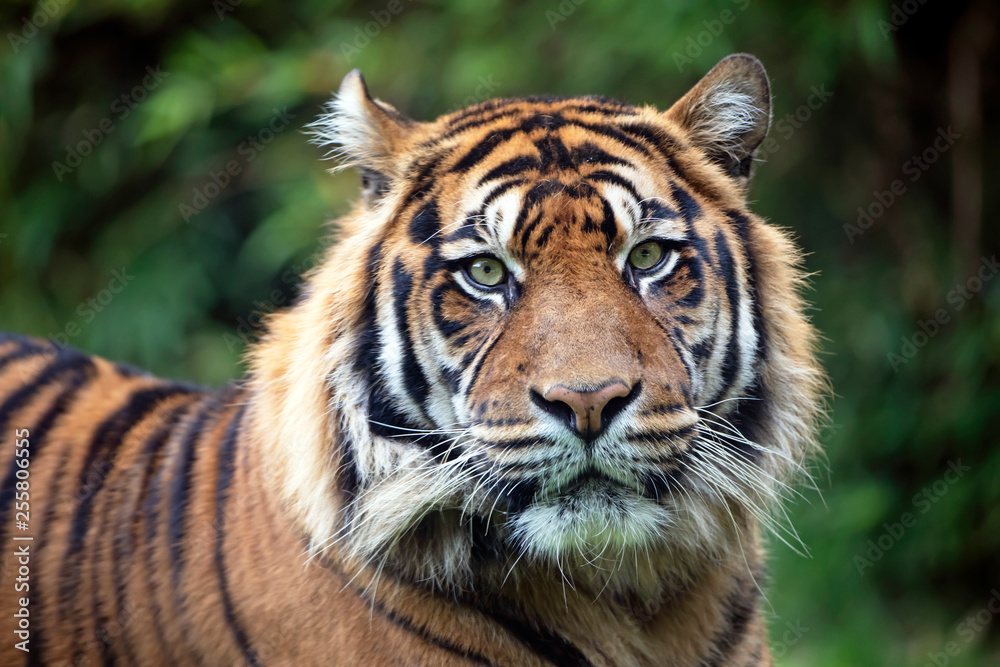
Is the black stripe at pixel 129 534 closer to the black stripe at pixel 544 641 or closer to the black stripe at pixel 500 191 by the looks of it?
the black stripe at pixel 544 641

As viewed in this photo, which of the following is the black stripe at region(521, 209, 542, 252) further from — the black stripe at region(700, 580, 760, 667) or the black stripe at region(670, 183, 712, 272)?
the black stripe at region(700, 580, 760, 667)

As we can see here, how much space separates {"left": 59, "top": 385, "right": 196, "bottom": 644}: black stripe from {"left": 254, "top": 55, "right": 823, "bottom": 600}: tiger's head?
44 cm

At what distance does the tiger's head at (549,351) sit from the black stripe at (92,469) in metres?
0.44

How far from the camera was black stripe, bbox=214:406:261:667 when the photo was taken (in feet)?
5.55

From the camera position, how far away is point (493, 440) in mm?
1482

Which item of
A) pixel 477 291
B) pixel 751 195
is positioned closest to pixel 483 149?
pixel 477 291

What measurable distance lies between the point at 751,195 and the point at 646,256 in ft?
8.55

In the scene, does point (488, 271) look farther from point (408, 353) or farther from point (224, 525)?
point (224, 525)

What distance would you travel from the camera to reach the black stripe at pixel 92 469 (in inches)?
74.6

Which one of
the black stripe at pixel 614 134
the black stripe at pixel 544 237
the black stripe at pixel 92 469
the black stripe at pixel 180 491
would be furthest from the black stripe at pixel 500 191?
the black stripe at pixel 92 469

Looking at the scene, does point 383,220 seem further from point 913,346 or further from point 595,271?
point 913,346

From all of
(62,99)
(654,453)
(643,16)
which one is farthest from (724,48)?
(62,99)

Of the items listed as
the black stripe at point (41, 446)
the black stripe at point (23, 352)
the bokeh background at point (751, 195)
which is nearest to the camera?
the black stripe at point (41, 446)

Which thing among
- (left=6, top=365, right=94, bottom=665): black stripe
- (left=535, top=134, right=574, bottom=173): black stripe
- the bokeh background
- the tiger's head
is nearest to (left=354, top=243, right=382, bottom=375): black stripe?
the tiger's head
